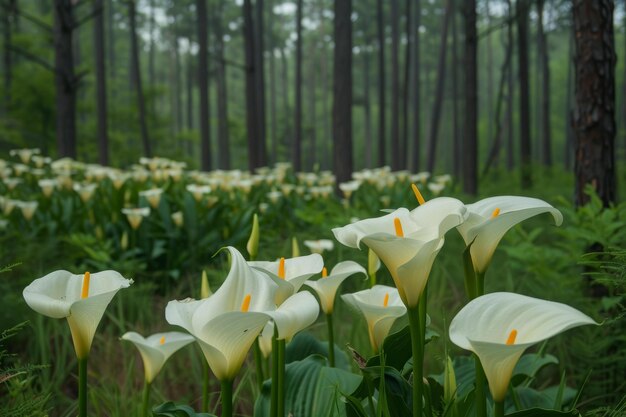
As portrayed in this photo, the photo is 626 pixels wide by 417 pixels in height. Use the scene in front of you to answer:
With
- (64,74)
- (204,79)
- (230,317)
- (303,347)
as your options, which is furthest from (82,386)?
(204,79)

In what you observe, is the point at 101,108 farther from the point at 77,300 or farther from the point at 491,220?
the point at 491,220

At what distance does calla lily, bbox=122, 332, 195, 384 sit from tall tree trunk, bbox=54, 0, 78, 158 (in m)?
9.17

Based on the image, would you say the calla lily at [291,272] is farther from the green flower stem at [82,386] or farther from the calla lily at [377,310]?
the green flower stem at [82,386]

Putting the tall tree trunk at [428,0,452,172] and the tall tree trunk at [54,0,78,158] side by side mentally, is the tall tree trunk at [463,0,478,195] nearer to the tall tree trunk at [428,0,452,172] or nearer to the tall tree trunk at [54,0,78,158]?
the tall tree trunk at [54,0,78,158]

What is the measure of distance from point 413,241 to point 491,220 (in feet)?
0.71

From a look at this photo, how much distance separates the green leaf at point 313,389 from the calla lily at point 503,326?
500mm

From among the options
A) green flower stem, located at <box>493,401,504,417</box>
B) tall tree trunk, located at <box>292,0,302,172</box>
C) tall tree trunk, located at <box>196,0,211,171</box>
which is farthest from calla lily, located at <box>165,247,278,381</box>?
tall tree trunk, located at <box>292,0,302,172</box>

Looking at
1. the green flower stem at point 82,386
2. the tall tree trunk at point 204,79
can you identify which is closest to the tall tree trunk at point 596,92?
the green flower stem at point 82,386

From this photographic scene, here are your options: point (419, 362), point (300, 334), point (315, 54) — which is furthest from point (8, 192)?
point (315, 54)

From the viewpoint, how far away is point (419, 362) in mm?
1233

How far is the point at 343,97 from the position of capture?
364 inches

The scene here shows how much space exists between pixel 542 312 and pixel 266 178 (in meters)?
7.51

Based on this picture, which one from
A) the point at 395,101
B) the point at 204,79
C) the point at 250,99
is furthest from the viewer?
the point at 395,101

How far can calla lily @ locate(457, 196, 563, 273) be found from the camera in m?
1.25
